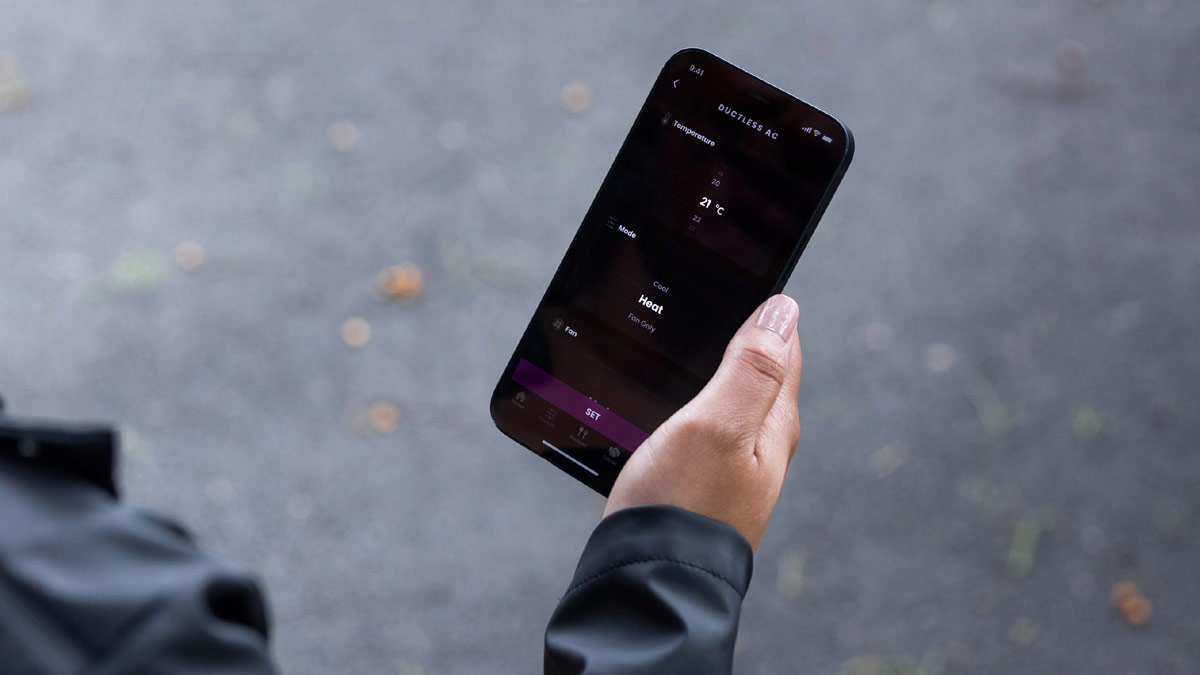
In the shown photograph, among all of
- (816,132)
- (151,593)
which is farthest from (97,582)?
(816,132)

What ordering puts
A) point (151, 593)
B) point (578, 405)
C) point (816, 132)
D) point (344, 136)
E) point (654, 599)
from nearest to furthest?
point (151, 593) → point (654, 599) → point (816, 132) → point (578, 405) → point (344, 136)

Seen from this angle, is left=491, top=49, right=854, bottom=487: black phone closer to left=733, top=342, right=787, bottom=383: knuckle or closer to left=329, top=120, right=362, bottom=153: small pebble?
left=733, top=342, right=787, bottom=383: knuckle

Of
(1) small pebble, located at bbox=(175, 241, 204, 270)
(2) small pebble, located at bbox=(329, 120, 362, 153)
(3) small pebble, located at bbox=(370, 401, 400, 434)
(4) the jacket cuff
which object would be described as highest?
(2) small pebble, located at bbox=(329, 120, 362, 153)

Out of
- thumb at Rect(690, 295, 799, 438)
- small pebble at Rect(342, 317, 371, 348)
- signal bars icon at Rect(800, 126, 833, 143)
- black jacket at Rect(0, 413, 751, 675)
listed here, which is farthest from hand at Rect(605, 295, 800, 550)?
small pebble at Rect(342, 317, 371, 348)

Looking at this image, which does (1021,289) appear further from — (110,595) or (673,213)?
(110,595)

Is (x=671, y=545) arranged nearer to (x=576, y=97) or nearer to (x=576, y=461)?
(x=576, y=461)

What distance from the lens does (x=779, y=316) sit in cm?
137

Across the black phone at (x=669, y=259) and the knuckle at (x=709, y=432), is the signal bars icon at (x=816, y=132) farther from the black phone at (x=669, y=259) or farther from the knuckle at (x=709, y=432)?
the knuckle at (x=709, y=432)

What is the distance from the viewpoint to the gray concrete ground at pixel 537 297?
8.07 feet

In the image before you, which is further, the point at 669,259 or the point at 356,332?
the point at 356,332

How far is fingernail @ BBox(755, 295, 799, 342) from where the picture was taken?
53.1 inches

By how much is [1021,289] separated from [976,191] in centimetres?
33

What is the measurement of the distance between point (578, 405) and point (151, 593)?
739mm

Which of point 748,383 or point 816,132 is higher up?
point 816,132
